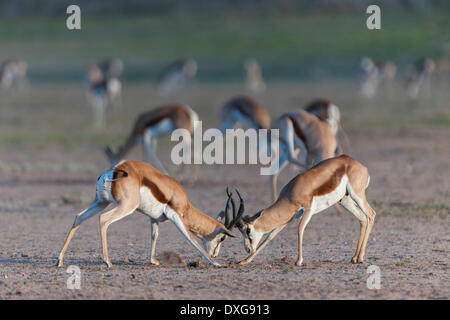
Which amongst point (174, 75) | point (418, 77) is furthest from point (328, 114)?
point (174, 75)

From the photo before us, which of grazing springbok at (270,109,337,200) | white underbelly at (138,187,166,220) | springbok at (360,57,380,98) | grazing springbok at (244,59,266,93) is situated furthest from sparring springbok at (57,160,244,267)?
grazing springbok at (244,59,266,93)

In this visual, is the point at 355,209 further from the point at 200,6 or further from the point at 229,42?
the point at 200,6

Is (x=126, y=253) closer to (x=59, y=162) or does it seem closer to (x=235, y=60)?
(x=59, y=162)

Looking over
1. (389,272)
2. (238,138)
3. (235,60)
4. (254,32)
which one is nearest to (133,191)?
(389,272)

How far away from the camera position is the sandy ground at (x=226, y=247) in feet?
21.2

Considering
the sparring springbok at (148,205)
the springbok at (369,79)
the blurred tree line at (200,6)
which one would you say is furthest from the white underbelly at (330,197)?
the blurred tree line at (200,6)

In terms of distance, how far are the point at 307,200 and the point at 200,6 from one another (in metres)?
44.2

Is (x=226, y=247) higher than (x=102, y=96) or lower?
lower

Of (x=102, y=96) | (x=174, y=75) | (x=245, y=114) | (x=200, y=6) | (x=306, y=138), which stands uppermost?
(x=200, y=6)

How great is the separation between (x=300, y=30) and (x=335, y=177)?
35310 millimetres

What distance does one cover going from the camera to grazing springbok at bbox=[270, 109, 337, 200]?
10.1m

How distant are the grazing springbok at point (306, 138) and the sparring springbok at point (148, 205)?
111 inches

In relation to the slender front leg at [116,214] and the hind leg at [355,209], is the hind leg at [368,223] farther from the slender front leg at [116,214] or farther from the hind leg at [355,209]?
the slender front leg at [116,214]

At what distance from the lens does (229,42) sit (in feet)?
131
